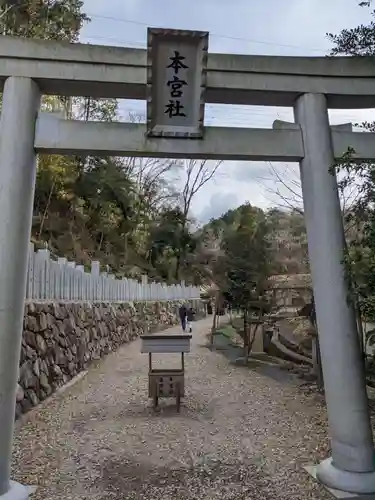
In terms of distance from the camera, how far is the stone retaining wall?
5.87 metres

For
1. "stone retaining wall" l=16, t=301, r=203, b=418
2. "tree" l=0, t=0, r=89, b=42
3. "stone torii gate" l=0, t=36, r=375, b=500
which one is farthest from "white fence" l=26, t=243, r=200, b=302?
"tree" l=0, t=0, r=89, b=42

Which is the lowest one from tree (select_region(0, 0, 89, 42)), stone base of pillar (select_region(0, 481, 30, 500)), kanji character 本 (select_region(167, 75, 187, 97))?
stone base of pillar (select_region(0, 481, 30, 500))

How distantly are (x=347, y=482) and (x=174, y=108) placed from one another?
3.43 m

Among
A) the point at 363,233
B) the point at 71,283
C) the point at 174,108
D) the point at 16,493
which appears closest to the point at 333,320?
the point at 363,233

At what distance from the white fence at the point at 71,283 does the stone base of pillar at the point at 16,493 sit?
3.34m

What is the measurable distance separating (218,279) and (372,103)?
862 cm

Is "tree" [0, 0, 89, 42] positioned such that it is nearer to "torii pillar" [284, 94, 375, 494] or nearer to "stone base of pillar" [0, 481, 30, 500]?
"torii pillar" [284, 94, 375, 494]

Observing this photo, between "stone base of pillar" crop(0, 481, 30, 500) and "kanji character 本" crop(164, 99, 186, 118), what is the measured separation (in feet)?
10.9

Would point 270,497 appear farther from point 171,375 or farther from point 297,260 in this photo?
point 297,260

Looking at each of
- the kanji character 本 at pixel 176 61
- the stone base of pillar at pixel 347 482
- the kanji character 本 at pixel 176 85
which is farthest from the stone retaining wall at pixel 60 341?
the kanji character 本 at pixel 176 61

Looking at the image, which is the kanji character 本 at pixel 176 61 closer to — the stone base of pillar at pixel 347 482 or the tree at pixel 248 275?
the stone base of pillar at pixel 347 482

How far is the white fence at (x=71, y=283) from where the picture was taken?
6488 millimetres

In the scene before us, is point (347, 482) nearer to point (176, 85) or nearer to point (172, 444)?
point (172, 444)

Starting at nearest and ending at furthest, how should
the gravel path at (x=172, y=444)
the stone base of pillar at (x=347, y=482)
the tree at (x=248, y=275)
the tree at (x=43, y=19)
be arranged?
the stone base of pillar at (x=347, y=482)
the gravel path at (x=172, y=444)
the tree at (x=248, y=275)
the tree at (x=43, y=19)
